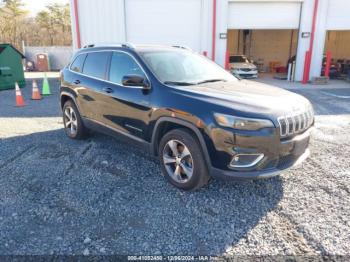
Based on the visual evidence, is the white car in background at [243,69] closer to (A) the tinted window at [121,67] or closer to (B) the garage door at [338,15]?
(B) the garage door at [338,15]

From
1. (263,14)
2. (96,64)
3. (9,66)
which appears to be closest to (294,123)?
(96,64)

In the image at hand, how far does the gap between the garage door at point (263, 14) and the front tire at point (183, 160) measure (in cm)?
1272

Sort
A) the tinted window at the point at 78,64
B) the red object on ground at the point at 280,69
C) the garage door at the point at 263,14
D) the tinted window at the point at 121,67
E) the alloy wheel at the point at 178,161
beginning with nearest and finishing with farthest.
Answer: the alloy wheel at the point at 178,161
the tinted window at the point at 121,67
the tinted window at the point at 78,64
the garage door at the point at 263,14
the red object on ground at the point at 280,69

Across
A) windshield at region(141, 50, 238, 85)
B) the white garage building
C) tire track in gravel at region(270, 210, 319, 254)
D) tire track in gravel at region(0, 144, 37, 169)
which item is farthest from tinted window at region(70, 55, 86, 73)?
the white garage building

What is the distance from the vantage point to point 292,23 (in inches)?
579

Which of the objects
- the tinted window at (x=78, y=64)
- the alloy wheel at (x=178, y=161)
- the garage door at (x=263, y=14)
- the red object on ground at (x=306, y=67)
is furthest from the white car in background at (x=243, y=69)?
the alloy wheel at (x=178, y=161)

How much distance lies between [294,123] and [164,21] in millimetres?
12706

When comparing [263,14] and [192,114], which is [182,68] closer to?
[192,114]

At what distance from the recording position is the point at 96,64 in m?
4.75

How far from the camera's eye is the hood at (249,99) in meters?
3.00

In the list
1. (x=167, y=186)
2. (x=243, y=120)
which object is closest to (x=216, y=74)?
(x=243, y=120)

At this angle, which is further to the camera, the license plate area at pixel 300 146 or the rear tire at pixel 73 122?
the rear tire at pixel 73 122

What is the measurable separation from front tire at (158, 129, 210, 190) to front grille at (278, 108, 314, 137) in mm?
912

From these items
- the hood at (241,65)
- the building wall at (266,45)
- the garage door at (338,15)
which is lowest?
the hood at (241,65)
